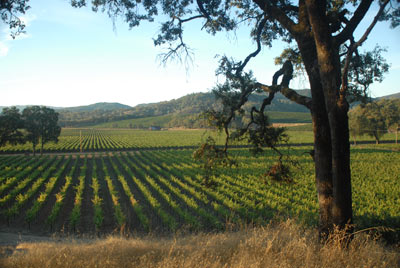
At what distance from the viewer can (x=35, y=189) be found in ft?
61.4

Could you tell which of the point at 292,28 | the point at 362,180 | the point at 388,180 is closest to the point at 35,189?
the point at 292,28

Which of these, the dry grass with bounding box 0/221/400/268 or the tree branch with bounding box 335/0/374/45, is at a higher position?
the tree branch with bounding box 335/0/374/45

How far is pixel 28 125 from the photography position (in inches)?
1492

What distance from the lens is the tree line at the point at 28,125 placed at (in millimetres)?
35156

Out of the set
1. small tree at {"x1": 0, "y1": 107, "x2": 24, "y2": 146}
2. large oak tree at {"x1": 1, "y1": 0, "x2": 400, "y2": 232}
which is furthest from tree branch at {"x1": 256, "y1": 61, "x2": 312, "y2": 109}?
small tree at {"x1": 0, "y1": 107, "x2": 24, "y2": 146}

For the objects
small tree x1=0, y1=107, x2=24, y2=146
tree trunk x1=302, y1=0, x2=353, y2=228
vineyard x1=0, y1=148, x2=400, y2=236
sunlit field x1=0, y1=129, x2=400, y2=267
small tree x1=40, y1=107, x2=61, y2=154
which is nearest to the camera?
sunlit field x1=0, y1=129, x2=400, y2=267

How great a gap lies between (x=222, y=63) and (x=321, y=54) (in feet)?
10.4

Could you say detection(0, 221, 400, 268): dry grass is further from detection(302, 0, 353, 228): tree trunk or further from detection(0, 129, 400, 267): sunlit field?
detection(302, 0, 353, 228): tree trunk

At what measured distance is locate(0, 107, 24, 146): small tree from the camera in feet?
114

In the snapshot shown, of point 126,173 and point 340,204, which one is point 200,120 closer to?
point 340,204

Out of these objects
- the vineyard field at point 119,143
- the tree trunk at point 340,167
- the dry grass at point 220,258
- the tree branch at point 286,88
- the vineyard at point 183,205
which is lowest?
the vineyard at point 183,205

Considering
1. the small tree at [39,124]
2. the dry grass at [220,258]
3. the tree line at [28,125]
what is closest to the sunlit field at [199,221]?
the dry grass at [220,258]

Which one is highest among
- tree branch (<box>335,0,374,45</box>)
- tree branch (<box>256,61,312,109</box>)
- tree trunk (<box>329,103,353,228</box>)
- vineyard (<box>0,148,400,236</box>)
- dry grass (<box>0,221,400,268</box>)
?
tree branch (<box>335,0,374,45</box>)

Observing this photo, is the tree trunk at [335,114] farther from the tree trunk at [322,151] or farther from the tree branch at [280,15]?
the tree branch at [280,15]
